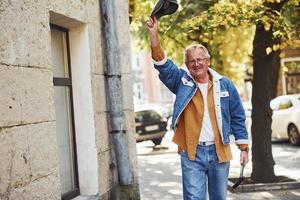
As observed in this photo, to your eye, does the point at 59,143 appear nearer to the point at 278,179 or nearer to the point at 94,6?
the point at 94,6

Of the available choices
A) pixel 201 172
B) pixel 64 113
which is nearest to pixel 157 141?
pixel 64 113

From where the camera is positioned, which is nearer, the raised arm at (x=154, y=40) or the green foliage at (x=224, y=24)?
the raised arm at (x=154, y=40)

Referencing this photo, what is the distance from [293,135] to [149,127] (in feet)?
18.0

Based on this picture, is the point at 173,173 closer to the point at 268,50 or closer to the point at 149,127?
the point at 268,50

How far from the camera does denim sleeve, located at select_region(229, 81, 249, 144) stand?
516 cm

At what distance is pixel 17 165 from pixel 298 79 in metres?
27.4

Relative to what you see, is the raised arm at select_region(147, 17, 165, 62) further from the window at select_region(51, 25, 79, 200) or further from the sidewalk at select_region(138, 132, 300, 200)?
the sidewalk at select_region(138, 132, 300, 200)

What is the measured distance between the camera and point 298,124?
51.9ft

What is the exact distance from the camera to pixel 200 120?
4973 mm

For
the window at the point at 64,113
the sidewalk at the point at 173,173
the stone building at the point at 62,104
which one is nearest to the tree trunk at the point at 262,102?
the sidewalk at the point at 173,173

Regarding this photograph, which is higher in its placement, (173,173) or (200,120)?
(200,120)

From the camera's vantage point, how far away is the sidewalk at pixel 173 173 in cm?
873

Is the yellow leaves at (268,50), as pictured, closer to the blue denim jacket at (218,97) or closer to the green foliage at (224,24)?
the green foliage at (224,24)

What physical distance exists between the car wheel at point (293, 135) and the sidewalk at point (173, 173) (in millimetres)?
368
